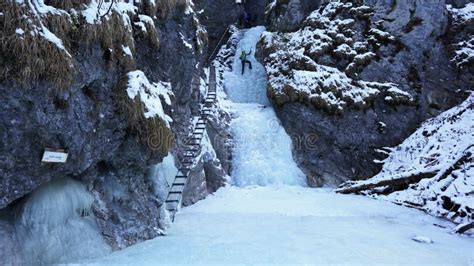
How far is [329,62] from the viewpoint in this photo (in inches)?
599

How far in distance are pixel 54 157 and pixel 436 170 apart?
9.43m

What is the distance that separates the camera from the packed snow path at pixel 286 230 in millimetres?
5590

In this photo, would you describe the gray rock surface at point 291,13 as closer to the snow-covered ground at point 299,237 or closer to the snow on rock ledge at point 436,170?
the snow on rock ledge at point 436,170

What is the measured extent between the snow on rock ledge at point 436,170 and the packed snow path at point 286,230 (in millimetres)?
564

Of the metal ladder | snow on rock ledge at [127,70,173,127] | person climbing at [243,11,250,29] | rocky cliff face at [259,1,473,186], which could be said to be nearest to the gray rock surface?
rocky cliff face at [259,1,473,186]

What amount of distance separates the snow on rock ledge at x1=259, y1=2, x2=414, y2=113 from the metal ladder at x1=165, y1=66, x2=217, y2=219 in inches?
122

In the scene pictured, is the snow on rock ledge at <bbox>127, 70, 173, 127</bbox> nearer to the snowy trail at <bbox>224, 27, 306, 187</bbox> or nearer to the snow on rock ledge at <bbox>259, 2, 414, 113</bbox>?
the snowy trail at <bbox>224, 27, 306, 187</bbox>

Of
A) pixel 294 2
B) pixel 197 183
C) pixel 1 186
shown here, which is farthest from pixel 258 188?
pixel 294 2

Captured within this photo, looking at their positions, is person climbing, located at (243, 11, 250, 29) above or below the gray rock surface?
above

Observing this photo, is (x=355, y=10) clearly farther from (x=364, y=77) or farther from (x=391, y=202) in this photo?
(x=391, y=202)

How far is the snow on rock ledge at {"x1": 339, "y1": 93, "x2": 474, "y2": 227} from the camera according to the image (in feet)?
27.8

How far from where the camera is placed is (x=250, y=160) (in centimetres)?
1302

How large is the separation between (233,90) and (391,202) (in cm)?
906

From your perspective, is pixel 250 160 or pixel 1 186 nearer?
pixel 1 186
